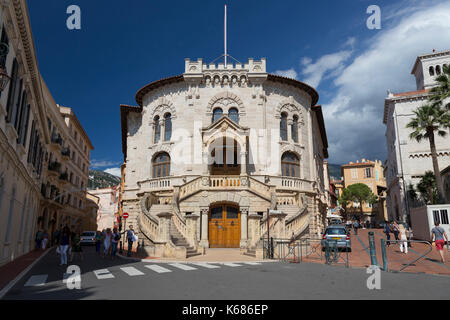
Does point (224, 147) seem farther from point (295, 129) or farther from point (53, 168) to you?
point (53, 168)

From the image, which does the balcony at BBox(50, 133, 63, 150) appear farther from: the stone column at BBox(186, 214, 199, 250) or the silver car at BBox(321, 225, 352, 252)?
the silver car at BBox(321, 225, 352, 252)

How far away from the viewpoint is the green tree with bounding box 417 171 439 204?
37.0 m

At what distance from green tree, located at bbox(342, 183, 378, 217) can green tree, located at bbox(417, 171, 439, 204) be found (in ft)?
126

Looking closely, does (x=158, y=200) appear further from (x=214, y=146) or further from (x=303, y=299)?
(x=303, y=299)

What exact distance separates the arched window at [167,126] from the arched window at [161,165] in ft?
5.49

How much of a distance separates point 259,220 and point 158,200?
1103 centimetres

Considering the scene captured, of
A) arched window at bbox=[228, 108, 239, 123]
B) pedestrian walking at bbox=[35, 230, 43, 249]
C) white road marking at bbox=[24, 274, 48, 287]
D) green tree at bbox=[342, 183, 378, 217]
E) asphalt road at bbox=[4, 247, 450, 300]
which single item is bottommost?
white road marking at bbox=[24, 274, 48, 287]

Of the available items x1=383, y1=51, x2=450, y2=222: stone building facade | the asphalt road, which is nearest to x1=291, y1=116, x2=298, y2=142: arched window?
the asphalt road

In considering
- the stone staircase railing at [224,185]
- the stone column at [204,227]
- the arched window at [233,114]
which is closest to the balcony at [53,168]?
the stone staircase railing at [224,185]

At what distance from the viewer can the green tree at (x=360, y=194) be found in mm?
77250

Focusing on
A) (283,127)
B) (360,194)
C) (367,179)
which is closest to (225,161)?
(283,127)

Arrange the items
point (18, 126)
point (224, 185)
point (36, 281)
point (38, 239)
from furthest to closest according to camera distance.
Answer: point (38, 239)
point (224, 185)
point (18, 126)
point (36, 281)

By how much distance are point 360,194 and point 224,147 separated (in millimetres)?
59489

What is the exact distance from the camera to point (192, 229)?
19.5m
